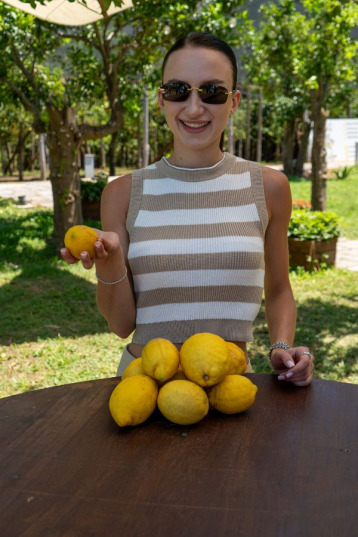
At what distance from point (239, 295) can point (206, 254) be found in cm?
17

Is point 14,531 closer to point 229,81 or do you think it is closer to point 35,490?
point 35,490

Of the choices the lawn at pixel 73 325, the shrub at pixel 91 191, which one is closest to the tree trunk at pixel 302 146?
the shrub at pixel 91 191

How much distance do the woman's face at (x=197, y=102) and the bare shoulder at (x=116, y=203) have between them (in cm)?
24

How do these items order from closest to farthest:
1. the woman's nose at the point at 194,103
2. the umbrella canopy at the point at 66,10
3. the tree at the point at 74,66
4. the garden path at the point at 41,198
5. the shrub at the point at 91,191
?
the woman's nose at the point at 194,103, the umbrella canopy at the point at 66,10, the tree at the point at 74,66, the garden path at the point at 41,198, the shrub at the point at 91,191

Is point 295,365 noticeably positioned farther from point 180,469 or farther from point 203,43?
point 203,43

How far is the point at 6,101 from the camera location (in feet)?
29.9

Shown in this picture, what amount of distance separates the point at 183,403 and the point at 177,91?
93cm

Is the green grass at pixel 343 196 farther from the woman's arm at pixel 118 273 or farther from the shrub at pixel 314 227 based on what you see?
the woman's arm at pixel 118 273

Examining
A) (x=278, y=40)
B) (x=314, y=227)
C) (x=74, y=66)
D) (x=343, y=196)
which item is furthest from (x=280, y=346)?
(x=343, y=196)

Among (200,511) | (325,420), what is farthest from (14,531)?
(325,420)

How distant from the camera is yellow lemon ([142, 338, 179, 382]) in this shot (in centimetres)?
146

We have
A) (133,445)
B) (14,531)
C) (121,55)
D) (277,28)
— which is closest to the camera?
(14,531)

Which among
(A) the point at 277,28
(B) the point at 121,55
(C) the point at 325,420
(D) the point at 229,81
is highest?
(A) the point at 277,28

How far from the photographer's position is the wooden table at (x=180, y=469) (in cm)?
108
